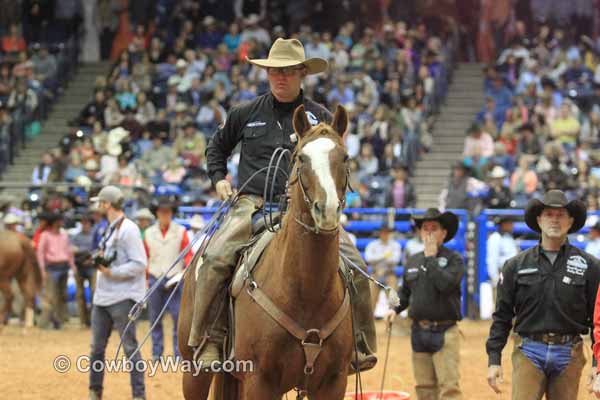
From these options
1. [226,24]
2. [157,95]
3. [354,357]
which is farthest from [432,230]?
[226,24]

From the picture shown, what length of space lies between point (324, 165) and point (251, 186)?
168 centimetres

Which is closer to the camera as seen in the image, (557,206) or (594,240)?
(557,206)

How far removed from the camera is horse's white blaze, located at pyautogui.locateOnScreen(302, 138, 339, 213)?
20.6 ft

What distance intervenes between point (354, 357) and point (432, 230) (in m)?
2.67

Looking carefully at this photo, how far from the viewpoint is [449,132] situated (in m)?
26.0

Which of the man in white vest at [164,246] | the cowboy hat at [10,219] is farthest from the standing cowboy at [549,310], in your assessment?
the cowboy hat at [10,219]

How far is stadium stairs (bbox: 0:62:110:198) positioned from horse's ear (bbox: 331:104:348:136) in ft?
62.3

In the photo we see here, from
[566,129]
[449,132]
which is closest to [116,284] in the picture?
[566,129]

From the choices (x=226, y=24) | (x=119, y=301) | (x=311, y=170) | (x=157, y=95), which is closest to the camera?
(x=311, y=170)

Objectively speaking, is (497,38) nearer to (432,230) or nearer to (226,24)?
(226,24)

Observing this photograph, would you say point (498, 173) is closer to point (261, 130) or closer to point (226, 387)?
point (261, 130)

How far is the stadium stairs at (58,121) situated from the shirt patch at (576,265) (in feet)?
62.2

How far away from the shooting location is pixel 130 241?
11086mm

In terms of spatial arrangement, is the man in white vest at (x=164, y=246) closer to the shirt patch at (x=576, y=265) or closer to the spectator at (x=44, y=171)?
the shirt patch at (x=576, y=265)
